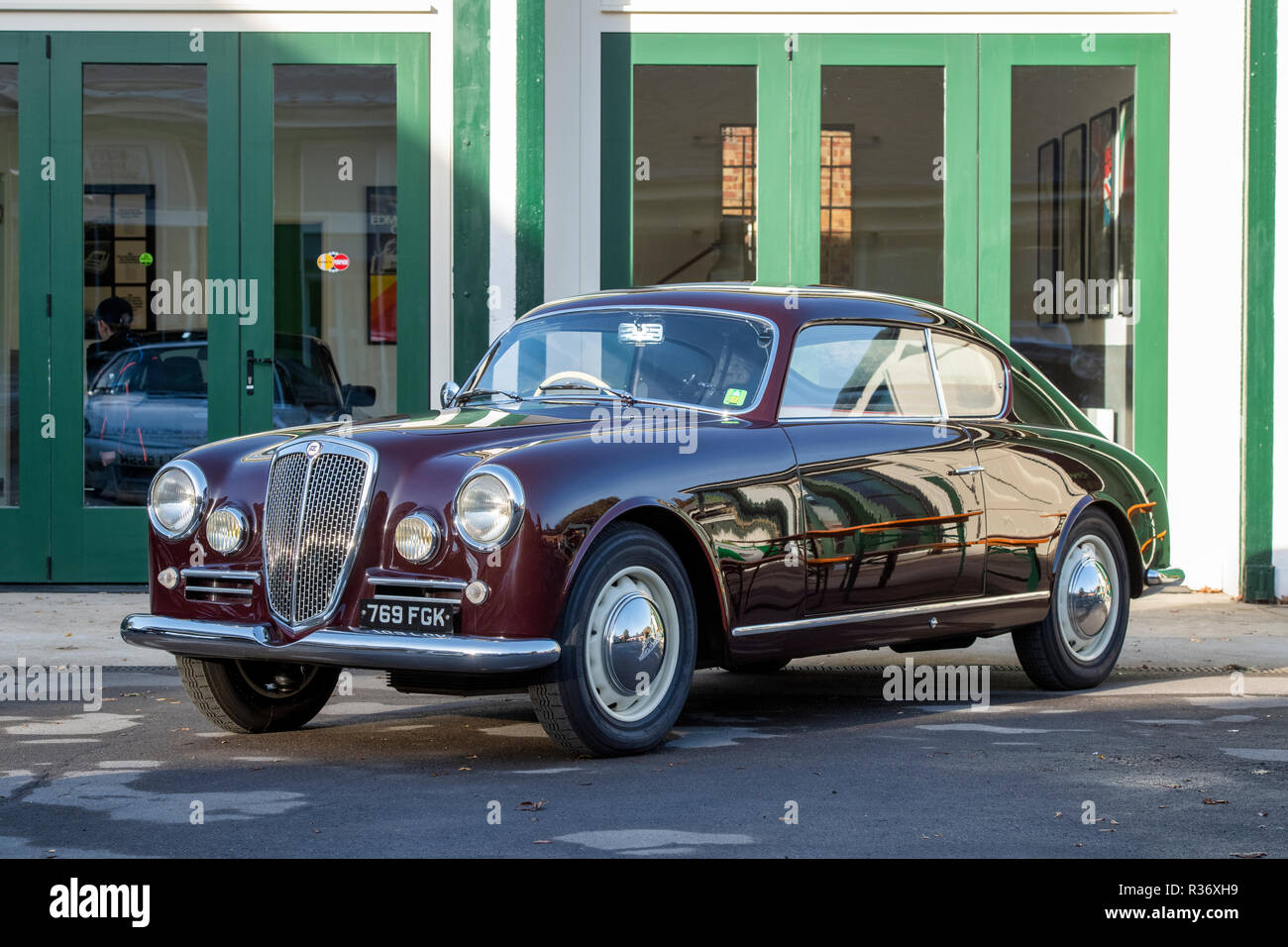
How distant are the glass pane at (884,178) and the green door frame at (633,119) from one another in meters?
0.29

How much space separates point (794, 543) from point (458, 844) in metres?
2.12

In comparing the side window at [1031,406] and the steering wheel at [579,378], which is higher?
the steering wheel at [579,378]

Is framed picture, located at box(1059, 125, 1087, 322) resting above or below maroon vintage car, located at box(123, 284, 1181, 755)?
above

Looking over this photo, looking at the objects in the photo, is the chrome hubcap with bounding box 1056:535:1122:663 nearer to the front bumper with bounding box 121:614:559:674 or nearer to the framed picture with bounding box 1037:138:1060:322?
the front bumper with bounding box 121:614:559:674

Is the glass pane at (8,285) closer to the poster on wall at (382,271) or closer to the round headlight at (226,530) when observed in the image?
the poster on wall at (382,271)

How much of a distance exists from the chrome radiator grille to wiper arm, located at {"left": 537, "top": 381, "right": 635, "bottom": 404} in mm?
1148

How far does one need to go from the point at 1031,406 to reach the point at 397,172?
5025 mm

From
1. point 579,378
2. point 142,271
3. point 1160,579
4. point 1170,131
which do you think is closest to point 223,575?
point 579,378

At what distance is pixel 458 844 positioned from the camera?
177 inches

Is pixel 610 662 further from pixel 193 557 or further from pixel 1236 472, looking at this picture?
pixel 1236 472

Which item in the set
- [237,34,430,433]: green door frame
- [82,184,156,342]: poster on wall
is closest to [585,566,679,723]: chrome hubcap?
[237,34,430,433]: green door frame

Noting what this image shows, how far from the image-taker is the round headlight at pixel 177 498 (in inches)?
234

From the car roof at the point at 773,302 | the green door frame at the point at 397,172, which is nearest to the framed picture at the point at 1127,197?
the green door frame at the point at 397,172

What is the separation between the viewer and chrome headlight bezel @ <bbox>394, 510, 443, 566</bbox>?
17.9 ft
